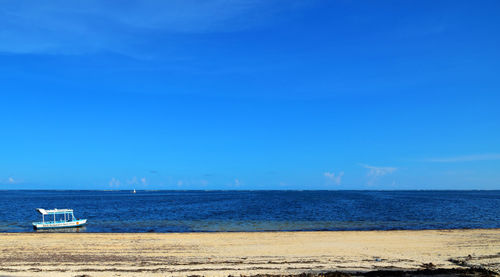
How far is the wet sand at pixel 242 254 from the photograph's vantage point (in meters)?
20.2

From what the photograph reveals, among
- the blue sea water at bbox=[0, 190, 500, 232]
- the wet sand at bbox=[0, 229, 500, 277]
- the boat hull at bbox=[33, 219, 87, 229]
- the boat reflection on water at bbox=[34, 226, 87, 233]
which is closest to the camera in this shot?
the wet sand at bbox=[0, 229, 500, 277]

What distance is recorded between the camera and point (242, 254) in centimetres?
2550

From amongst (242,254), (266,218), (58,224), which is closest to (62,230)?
(58,224)

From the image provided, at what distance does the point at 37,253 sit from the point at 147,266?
10.2 meters

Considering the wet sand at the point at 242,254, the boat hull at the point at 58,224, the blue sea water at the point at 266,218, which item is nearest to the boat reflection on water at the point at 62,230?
the blue sea water at the point at 266,218

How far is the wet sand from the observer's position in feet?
66.4

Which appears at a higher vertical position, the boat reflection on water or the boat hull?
the boat hull

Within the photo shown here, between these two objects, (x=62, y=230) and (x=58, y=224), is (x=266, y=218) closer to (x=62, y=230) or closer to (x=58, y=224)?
(x=62, y=230)

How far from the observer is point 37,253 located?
1027 inches

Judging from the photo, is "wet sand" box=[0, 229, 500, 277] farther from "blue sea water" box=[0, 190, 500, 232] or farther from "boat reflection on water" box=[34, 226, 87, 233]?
"blue sea water" box=[0, 190, 500, 232]

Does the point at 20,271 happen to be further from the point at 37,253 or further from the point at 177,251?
the point at 177,251

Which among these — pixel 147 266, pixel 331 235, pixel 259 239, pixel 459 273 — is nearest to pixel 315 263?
pixel 459 273

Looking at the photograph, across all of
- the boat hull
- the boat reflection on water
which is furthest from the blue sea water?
the boat hull

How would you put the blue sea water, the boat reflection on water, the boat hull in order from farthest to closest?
1. the blue sea water
2. the boat hull
3. the boat reflection on water
